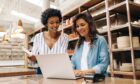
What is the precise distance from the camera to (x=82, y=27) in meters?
1.78

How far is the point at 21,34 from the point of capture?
455 centimetres

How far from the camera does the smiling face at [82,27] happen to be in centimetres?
178

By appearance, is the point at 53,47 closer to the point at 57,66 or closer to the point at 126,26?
the point at 57,66

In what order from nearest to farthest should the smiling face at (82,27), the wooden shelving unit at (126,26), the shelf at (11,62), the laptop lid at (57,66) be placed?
the laptop lid at (57,66), the smiling face at (82,27), the wooden shelving unit at (126,26), the shelf at (11,62)

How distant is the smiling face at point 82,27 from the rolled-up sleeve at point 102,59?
0.71 feet

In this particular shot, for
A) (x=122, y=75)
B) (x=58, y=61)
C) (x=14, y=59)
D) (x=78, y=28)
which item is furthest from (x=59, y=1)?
(x=58, y=61)

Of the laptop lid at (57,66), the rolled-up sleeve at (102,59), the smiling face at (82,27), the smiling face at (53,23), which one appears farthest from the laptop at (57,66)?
the smiling face at (53,23)

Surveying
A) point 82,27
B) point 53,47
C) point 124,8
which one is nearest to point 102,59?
point 82,27

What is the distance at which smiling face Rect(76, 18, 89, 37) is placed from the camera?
1.78 meters

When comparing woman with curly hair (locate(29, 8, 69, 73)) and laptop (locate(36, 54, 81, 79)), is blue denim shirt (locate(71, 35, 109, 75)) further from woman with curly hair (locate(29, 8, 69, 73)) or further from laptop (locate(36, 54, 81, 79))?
woman with curly hair (locate(29, 8, 69, 73))

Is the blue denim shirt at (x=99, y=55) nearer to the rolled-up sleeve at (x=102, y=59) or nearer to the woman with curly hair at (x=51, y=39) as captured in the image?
the rolled-up sleeve at (x=102, y=59)

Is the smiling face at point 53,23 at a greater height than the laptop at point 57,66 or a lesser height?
greater

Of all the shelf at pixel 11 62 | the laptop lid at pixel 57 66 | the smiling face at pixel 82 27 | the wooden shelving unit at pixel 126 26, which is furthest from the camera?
the shelf at pixel 11 62

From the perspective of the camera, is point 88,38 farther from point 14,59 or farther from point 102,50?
point 14,59
